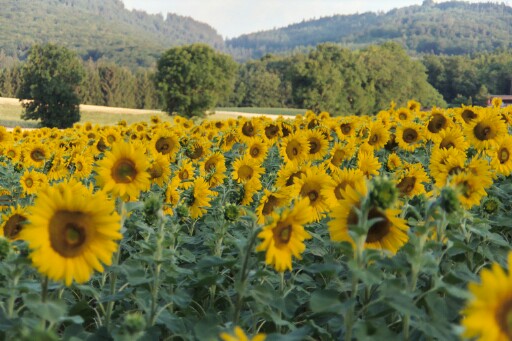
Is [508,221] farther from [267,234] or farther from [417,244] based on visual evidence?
[267,234]

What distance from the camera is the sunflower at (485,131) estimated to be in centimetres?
504

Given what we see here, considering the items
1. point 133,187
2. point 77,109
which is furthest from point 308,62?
point 133,187

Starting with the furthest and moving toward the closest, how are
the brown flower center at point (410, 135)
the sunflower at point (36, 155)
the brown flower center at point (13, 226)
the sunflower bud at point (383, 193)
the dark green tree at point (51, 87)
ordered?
the dark green tree at point (51, 87)
the sunflower at point (36, 155)
the brown flower center at point (410, 135)
the brown flower center at point (13, 226)
the sunflower bud at point (383, 193)

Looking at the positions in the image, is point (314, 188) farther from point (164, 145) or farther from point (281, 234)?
point (164, 145)

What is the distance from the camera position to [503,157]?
4645 millimetres

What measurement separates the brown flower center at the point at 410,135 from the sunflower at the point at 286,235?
412 cm

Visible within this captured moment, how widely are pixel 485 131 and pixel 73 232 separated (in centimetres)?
416

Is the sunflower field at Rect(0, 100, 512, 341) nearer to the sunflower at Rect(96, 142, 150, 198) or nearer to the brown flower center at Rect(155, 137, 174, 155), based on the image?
the sunflower at Rect(96, 142, 150, 198)

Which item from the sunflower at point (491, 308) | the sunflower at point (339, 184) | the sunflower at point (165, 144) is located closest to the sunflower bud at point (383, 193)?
the sunflower at point (491, 308)

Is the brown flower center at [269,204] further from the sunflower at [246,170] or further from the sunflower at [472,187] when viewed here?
the sunflower at [246,170]

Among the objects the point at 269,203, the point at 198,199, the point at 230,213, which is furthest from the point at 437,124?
the point at 230,213

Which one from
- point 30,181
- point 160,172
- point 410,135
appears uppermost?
point 410,135

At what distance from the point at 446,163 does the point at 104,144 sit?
5.08 m

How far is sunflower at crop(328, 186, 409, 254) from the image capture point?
2498mm
